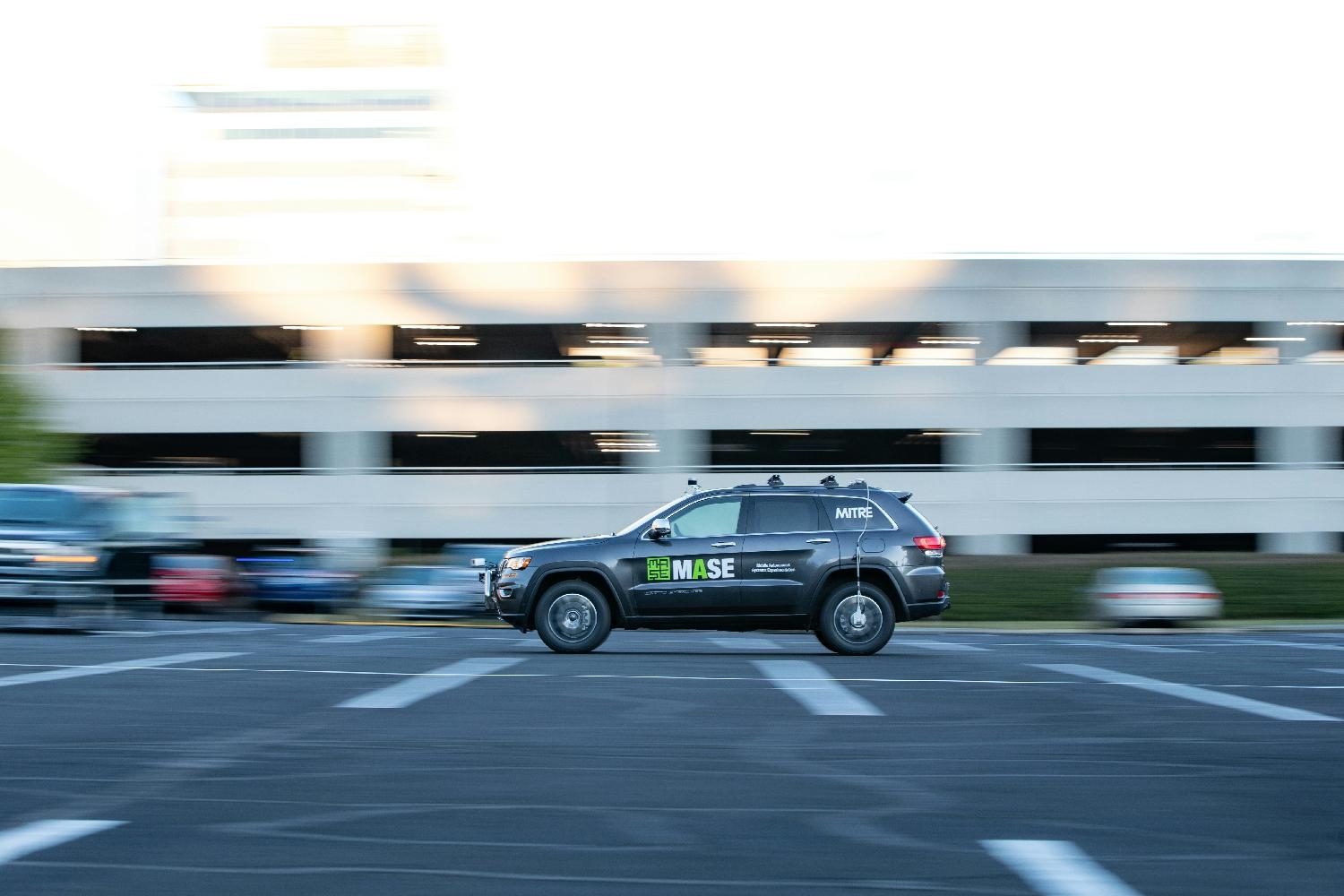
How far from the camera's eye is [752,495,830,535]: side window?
16203mm

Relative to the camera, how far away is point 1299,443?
4347cm

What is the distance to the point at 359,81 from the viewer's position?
101m

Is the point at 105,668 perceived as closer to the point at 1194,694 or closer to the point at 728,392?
the point at 1194,694

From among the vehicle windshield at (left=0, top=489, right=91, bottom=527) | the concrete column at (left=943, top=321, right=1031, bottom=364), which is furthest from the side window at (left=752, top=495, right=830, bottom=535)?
the concrete column at (left=943, top=321, right=1031, bottom=364)

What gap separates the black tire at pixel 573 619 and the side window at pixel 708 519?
111cm

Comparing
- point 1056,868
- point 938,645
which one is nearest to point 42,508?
point 938,645

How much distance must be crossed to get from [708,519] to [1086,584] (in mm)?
22406

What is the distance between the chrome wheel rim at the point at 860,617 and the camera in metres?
15.9

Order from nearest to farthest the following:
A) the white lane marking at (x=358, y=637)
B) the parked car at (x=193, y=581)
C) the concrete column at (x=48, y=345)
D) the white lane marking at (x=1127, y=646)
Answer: the white lane marking at (x=1127, y=646) < the white lane marking at (x=358, y=637) < the parked car at (x=193, y=581) < the concrete column at (x=48, y=345)

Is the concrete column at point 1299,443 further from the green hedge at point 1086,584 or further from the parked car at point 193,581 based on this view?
the parked car at point 193,581

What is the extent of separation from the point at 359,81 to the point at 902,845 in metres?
101

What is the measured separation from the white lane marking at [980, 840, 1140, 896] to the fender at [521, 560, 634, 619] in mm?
10537

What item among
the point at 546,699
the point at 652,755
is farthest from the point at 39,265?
the point at 652,755

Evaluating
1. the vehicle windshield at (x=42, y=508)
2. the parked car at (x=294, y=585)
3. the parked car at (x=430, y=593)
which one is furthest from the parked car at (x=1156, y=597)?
the vehicle windshield at (x=42, y=508)
